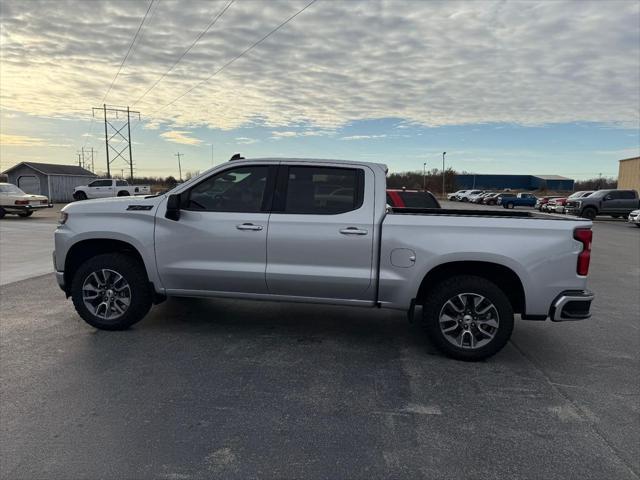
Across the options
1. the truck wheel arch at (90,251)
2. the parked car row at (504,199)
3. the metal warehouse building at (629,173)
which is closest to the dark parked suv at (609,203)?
the metal warehouse building at (629,173)

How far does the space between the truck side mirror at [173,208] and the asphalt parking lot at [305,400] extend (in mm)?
1338

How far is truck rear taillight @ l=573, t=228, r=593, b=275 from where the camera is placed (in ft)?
14.5

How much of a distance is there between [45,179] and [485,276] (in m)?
44.9

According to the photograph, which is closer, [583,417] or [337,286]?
[583,417]

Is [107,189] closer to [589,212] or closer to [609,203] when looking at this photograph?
[589,212]

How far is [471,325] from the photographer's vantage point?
466 centimetres

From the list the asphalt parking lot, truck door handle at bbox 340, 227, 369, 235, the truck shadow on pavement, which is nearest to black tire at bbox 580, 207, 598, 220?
the asphalt parking lot

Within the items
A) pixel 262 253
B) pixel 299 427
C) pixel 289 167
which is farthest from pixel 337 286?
pixel 299 427

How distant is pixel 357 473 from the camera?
284 cm

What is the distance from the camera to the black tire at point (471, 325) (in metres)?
4.57

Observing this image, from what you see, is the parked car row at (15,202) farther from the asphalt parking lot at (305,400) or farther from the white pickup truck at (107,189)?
the asphalt parking lot at (305,400)

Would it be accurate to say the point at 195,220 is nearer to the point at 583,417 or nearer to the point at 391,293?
the point at 391,293

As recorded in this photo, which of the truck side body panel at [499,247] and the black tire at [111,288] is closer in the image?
the truck side body panel at [499,247]

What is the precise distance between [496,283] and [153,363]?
3520 millimetres
